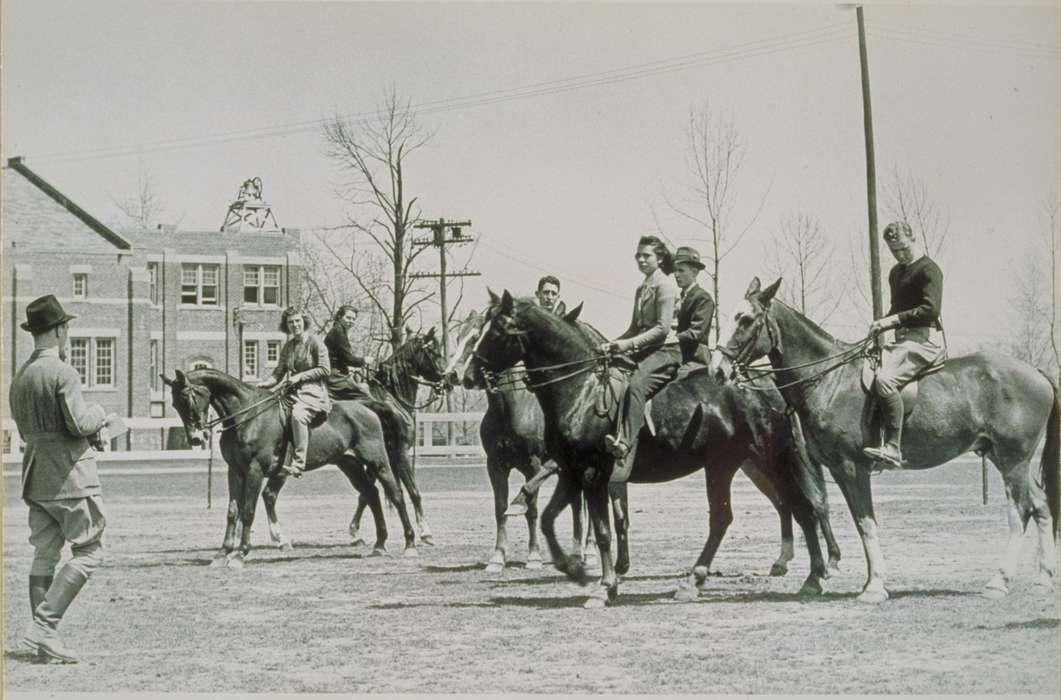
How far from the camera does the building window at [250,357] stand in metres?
36.5

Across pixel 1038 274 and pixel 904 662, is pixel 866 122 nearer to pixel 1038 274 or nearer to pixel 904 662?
pixel 1038 274

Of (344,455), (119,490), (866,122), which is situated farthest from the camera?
(119,490)

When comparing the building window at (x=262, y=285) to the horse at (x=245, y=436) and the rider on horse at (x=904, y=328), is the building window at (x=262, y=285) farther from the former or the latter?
the rider on horse at (x=904, y=328)

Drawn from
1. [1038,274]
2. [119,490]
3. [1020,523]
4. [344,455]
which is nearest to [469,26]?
[344,455]

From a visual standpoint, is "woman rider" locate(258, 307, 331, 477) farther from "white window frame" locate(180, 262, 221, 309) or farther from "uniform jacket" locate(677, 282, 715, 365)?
"white window frame" locate(180, 262, 221, 309)

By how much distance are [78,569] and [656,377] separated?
4952mm

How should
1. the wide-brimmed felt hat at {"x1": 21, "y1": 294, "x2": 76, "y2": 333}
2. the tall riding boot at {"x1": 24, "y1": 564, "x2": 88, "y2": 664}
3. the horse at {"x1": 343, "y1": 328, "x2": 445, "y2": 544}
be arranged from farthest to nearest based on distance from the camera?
the horse at {"x1": 343, "y1": 328, "x2": 445, "y2": 544} < the wide-brimmed felt hat at {"x1": 21, "y1": 294, "x2": 76, "y2": 333} < the tall riding boot at {"x1": 24, "y1": 564, "x2": 88, "y2": 664}

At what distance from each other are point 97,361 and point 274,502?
18.0 metres

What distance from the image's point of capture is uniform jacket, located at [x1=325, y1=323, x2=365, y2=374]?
15.0 m

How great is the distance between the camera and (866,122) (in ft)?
41.7

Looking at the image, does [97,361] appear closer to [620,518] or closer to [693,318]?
[620,518]

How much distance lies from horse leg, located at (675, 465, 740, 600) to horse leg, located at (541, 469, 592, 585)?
2.96 ft

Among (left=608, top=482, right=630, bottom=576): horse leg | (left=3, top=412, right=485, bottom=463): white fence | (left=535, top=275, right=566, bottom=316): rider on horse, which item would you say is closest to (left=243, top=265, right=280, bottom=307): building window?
Result: (left=3, top=412, right=485, bottom=463): white fence

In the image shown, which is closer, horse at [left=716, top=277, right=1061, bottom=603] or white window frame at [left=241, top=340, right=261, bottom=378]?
horse at [left=716, top=277, right=1061, bottom=603]
